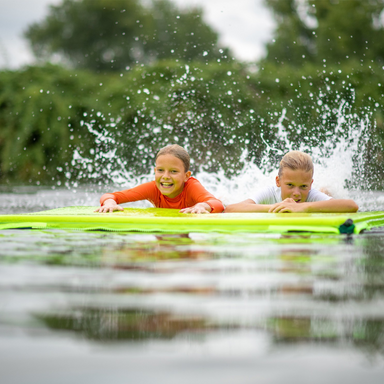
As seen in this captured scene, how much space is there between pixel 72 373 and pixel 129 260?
124 cm

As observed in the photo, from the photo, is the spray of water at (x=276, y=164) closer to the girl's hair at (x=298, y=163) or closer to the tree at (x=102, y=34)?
the girl's hair at (x=298, y=163)

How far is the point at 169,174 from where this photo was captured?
4.45 m

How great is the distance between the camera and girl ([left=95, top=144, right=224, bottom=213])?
437cm

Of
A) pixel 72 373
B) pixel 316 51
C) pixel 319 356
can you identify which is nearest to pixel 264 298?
Answer: pixel 319 356

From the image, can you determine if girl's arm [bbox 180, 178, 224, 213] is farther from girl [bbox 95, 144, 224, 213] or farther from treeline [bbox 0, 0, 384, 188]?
treeline [bbox 0, 0, 384, 188]

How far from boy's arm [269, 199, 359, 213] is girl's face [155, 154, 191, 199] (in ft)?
2.87

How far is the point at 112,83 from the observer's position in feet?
40.1

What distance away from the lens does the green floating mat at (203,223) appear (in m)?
3.24

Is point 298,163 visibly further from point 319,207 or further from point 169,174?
point 169,174

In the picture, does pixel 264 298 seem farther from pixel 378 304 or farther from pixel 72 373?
pixel 72 373

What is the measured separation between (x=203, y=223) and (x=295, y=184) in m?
1.11

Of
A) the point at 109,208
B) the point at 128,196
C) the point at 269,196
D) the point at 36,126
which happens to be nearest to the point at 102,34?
the point at 36,126

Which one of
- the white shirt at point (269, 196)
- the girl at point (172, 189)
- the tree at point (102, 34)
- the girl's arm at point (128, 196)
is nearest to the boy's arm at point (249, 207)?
the girl at point (172, 189)

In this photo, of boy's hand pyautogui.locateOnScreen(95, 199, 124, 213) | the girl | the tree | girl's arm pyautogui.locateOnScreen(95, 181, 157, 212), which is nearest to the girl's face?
the girl
